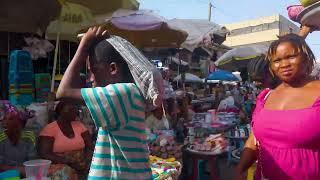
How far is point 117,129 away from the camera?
167 centimetres

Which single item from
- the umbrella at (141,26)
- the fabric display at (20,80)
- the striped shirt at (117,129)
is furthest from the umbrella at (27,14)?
the striped shirt at (117,129)

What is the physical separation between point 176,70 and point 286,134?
9356mm

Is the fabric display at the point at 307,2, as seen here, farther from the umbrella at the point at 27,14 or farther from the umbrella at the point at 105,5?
the umbrella at the point at 105,5

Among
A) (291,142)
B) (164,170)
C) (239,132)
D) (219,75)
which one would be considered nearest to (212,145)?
(239,132)

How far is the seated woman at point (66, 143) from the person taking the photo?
387 cm

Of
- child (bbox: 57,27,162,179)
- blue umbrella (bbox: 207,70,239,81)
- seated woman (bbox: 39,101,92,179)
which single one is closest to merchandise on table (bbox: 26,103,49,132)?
seated woman (bbox: 39,101,92,179)

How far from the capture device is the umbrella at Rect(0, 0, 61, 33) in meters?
4.96

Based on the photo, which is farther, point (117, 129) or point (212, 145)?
point (212, 145)

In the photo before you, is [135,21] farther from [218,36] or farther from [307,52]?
[307,52]

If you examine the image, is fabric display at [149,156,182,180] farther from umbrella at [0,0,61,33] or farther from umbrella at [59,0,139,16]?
umbrella at [59,0,139,16]

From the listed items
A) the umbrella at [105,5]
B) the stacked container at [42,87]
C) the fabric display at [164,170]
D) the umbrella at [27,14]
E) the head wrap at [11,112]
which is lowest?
the fabric display at [164,170]

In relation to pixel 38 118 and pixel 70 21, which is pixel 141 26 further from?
pixel 38 118

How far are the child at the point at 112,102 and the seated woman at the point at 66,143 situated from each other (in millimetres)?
2154

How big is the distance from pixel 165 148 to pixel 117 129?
3.31m
